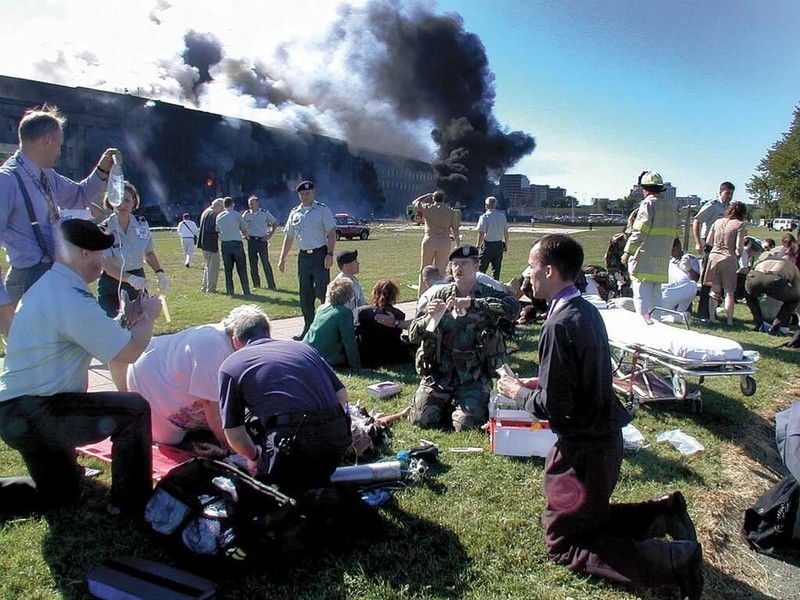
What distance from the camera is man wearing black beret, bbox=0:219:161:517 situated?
2.97 m

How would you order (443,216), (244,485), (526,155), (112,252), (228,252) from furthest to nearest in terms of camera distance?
(526,155) → (228,252) → (443,216) → (112,252) → (244,485)

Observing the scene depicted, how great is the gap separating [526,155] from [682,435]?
56346 millimetres

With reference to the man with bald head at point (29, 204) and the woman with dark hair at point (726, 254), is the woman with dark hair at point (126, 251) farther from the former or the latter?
the woman with dark hair at point (726, 254)

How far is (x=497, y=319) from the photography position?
4.77 metres

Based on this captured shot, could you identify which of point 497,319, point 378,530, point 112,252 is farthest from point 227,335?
point 112,252

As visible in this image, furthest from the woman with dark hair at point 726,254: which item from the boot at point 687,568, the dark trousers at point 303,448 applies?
the dark trousers at point 303,448

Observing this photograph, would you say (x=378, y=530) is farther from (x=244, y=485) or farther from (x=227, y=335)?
(x=227, y=335)

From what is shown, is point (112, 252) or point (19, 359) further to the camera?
point (112, 252)

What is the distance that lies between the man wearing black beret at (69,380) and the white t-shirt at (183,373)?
422mm

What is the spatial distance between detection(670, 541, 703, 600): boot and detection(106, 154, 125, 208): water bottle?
161 inches

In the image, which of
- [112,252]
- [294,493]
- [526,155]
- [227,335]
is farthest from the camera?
[526,155]

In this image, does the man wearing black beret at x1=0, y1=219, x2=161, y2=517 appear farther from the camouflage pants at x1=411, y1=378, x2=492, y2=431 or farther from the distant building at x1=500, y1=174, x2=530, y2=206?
the distant building at x1=500, y1=174, x2=530, y2=206

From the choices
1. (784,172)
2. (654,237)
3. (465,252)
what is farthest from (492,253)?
(784,172)

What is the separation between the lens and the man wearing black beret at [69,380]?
9.75 ft
